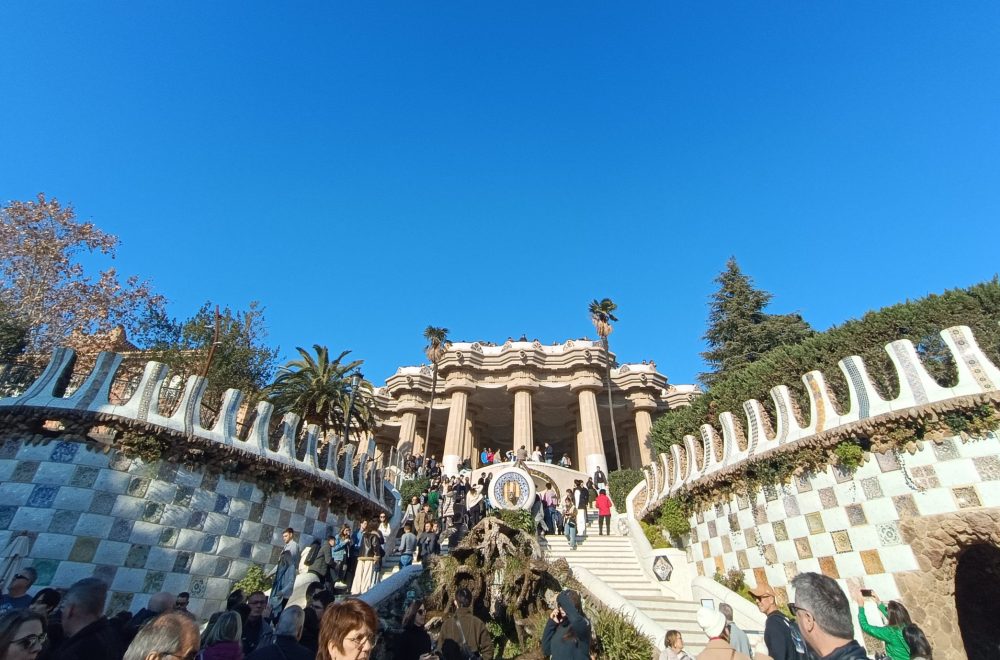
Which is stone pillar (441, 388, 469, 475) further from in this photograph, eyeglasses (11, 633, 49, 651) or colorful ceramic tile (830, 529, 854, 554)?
eyeglasses (11, 633, 49, 651)

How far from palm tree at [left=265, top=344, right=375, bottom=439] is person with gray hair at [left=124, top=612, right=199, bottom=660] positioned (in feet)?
62.9

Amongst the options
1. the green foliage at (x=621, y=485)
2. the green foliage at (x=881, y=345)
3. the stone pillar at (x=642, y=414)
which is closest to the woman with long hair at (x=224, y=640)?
the green foliage at (x=881, y=345)

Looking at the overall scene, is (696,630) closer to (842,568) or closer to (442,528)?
(842,568)

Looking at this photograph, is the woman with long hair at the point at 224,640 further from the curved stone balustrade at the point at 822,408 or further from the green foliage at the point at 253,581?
the curved stone balustrade at the point at 822,408

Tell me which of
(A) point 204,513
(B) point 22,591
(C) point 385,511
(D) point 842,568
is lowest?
(B) point 22,591

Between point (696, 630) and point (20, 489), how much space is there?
13485 millimetres

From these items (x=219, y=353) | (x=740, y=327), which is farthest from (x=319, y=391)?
(x=740, y=327)

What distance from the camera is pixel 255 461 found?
1275cm

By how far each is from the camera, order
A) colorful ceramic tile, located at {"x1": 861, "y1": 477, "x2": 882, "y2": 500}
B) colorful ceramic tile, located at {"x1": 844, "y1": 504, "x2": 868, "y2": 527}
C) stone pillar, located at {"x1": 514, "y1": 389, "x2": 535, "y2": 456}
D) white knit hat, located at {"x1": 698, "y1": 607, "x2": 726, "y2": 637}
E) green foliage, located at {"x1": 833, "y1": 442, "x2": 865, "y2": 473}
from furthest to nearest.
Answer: stone pillar, located at {"x1": 514, "y1": 389, "x2": 535, "y2": 456} → green foliage, located at {"x1": 833, "y1": 442, "x2": 865, "y2": 473} → colorful ceramic tile, located at {"x1": 844, "y1": 504, "x2": 868, "y2": 527} → colorful ceramic tile, located at {"x1": 861, "y1": 477, "x2": 882, "y2": 500} → white knit hat, located at {"x1": 698, "y1": 607, "x2": 726, "y2": 637}

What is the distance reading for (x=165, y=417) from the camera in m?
11.5

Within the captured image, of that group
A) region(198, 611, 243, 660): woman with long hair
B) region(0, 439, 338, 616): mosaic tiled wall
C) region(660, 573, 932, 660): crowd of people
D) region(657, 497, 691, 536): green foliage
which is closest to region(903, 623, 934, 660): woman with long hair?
region(660, 573, 932, 660): crowd of people

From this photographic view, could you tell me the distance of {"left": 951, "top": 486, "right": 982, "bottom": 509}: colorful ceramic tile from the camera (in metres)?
8.44

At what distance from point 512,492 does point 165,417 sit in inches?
393

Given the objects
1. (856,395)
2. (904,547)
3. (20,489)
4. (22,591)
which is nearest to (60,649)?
(22,591)
